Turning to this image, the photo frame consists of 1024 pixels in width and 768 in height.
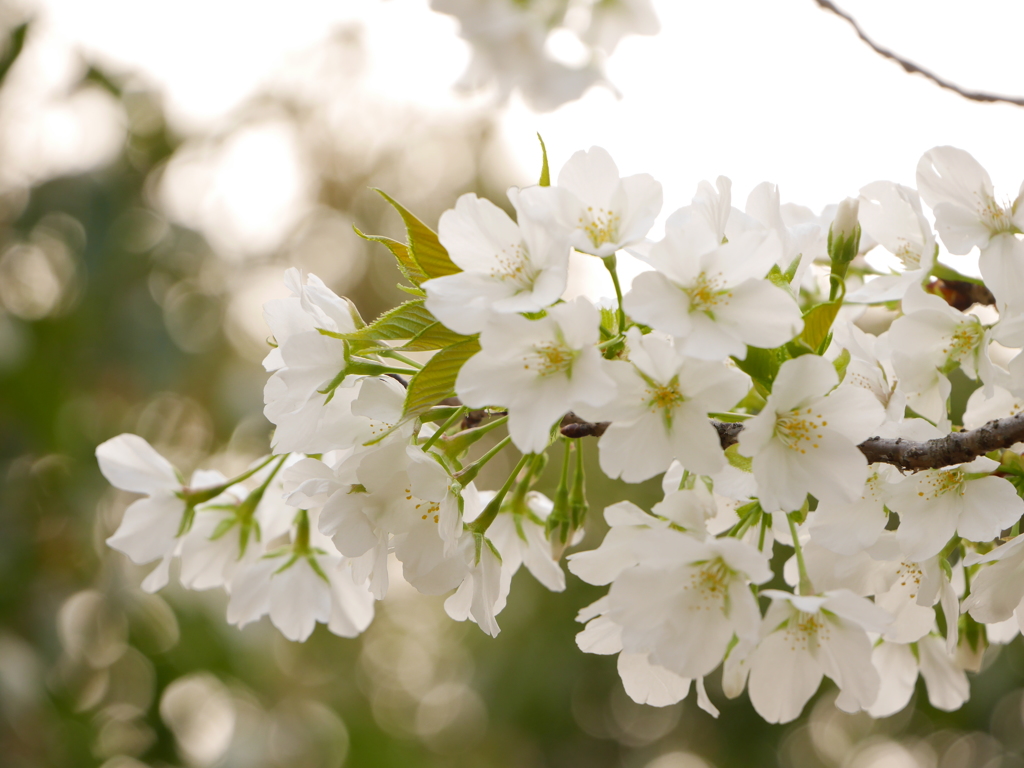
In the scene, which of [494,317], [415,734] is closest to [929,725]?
[415,734]

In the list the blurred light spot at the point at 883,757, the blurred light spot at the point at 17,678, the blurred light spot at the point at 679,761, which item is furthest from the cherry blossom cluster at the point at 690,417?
the blurred light spot at the point at 679,761

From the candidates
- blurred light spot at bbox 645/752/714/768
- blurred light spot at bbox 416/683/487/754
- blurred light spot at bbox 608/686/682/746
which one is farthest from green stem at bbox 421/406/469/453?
blurred light spot at bbox 608/686/682/746

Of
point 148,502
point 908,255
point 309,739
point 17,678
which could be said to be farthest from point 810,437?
point 309,739

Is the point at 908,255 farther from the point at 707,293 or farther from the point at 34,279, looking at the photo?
the point at 34,279

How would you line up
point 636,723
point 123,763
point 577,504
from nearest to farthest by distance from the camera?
1. point 577,504
2. point 123,763
3. point 636,723

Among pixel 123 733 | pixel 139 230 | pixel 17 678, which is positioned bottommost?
pixel 123 733

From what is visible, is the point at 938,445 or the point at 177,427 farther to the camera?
the point at 177,427

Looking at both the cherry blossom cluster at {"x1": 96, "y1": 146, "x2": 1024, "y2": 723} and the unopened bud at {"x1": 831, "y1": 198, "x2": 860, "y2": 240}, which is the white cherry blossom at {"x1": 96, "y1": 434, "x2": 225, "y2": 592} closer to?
the cherry blossom cluster at {"x1": 96, "y1": 146, "x2": 1024, "y2": 723}

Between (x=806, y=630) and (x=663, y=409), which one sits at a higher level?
(x=663, y=409)
